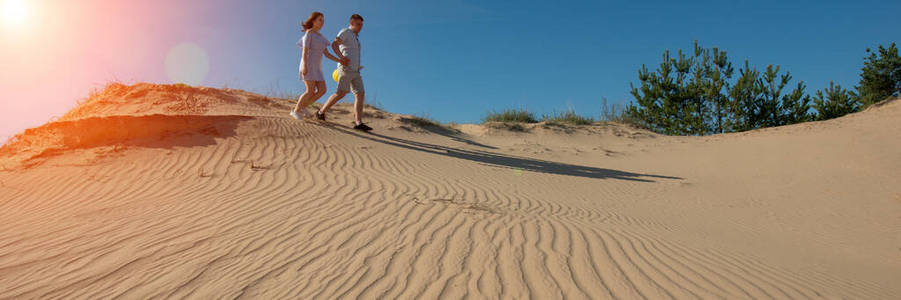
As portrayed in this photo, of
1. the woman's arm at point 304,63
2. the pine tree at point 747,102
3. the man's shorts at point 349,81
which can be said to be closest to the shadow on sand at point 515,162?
the man's shorts at point 349,81

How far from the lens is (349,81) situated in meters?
8.07

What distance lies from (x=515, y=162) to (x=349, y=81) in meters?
3.61

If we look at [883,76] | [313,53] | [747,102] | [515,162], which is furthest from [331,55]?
[883,76]

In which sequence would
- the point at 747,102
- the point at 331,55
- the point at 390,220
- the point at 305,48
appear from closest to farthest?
the point at 390,220 < the point at 305,48 < the point at 331,55 < the point at 747,102

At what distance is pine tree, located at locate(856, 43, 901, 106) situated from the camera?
2036cm

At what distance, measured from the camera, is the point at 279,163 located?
572 centimetres

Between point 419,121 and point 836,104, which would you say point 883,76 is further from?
point 419,121

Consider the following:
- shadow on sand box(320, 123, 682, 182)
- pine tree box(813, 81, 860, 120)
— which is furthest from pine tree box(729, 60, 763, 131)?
shadow on sand box(320, 123, 682, 182)

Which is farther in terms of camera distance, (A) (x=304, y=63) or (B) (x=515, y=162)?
(B) (x=515, y=162)

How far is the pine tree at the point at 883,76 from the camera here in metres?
20.4

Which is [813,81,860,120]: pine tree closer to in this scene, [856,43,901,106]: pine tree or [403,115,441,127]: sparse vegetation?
[856,43,901,106]: pine tree

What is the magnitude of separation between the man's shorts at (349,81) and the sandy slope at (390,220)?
3.09 feet

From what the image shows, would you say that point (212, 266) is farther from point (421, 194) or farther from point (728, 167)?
point (728, 167)

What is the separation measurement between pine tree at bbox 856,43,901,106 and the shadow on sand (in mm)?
20518
